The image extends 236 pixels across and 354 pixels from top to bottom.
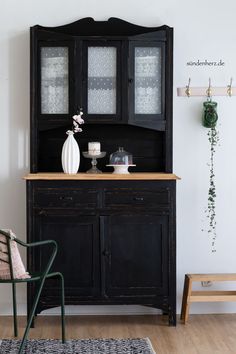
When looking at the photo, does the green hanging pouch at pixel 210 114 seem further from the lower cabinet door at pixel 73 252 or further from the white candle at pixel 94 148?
the lower cabinet door at pixel 73 252

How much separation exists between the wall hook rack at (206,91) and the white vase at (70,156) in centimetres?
85

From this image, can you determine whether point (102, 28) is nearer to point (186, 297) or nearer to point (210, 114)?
point (210, 114)

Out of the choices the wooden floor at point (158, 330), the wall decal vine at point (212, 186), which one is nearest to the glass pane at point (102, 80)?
the wall decal vine at point (212, 186)

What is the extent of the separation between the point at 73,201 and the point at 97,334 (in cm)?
88

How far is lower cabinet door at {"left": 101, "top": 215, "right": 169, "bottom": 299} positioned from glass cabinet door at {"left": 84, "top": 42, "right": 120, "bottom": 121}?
75 centimetres

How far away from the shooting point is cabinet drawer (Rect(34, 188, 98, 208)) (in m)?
4.60

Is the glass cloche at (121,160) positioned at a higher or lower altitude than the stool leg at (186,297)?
higher

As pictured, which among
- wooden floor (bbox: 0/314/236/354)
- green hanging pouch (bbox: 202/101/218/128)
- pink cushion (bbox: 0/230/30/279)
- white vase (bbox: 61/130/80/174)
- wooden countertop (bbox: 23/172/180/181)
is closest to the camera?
pink cushion (bbox: 0/230/30/279)

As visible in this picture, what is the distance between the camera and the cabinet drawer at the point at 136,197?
15.1 feet

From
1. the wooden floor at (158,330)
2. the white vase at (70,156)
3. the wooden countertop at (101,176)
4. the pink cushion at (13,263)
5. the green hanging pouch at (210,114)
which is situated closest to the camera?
the pink cushion at (13,263)

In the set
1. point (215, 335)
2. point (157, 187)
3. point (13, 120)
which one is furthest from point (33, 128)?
point (215, 335)

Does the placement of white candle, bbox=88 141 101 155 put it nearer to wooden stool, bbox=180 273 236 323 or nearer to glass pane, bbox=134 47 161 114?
glass pane, bbox=134 47 161 114

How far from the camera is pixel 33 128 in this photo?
4.81 metres

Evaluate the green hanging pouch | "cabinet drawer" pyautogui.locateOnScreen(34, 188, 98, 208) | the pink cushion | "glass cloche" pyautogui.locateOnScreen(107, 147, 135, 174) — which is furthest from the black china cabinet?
the pink cushion
